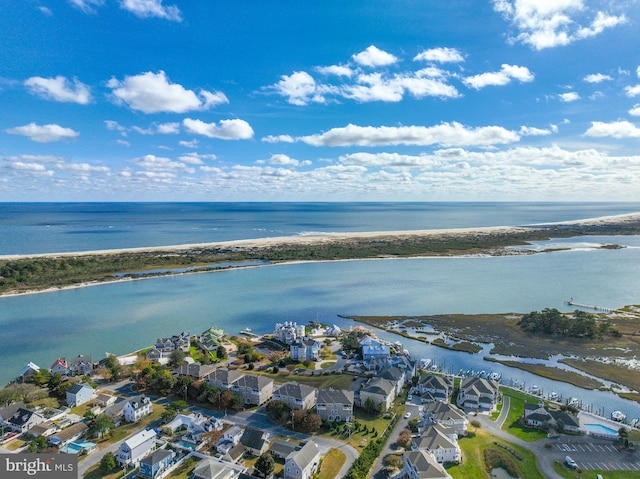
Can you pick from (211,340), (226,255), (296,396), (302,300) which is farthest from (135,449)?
(226,255)

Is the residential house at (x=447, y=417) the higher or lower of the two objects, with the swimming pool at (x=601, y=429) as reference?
higher

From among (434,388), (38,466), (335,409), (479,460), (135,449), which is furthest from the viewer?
(434,388)

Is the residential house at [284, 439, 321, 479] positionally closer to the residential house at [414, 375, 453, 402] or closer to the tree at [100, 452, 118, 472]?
the tree at [100, 452, 118, 472]

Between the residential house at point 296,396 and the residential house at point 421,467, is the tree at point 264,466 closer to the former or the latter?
the residential house at point 296,396

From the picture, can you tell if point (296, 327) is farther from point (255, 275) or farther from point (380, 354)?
point (255, 275)

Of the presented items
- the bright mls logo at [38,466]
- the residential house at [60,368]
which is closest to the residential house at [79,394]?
the residential house at [60,368]

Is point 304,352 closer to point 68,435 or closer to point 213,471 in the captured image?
point 213,471
